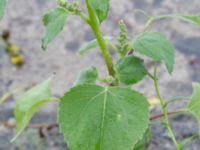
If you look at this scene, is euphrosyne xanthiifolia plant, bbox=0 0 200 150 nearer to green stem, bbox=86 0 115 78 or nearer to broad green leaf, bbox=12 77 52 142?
green stem, bbox=86 0 115 78

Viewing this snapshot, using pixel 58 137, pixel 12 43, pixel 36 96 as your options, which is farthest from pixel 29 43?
pixel 36 96

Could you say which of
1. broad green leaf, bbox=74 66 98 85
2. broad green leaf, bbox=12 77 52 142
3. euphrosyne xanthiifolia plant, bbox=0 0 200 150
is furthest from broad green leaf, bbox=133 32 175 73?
broad green leaf, bbox=12 77 52 142

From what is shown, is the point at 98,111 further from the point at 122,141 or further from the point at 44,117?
the point at 44,117

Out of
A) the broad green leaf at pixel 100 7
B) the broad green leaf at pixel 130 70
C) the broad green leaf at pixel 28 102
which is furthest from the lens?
the broad green leaf at pixel 28 102

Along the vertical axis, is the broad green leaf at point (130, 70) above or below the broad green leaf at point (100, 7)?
below

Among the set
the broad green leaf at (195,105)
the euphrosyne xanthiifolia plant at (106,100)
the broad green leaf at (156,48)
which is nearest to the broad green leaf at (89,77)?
the euphrosyne xanthiifolia plant at (106,100)

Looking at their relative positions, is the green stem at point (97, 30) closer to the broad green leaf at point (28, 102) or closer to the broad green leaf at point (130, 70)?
the broad green leaf at point (130, 70)

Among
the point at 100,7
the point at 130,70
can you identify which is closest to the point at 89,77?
the point at 130,70
